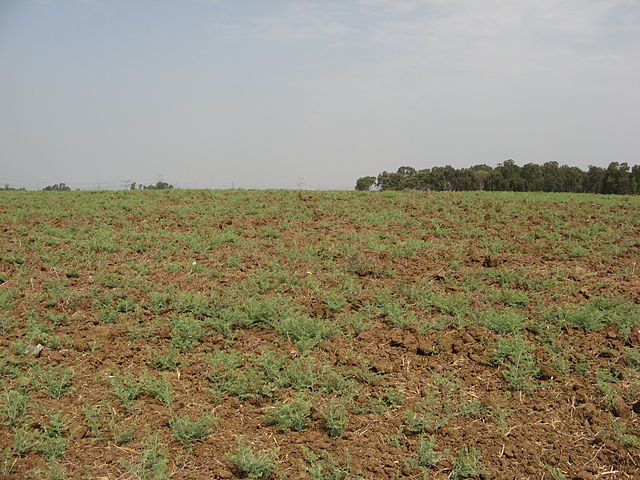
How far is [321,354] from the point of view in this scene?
4762 mm

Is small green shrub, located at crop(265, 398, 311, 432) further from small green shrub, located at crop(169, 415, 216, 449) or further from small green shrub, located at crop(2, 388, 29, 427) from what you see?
small green shrub, located at crop(2, 388, 29, 427)

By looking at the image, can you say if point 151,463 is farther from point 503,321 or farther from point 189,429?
point 503,321

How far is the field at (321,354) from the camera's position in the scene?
354 centimetres

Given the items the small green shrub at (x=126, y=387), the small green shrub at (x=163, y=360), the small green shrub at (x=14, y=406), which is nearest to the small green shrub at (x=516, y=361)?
the small green shrub at (x=163, y=360)

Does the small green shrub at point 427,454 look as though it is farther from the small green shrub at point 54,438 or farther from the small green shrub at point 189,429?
the small green shrub at point 54,438

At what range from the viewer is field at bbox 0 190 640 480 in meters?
3.54

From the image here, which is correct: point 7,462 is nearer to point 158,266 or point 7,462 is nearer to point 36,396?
point 36,396

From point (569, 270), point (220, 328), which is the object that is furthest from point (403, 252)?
point (220, 328)

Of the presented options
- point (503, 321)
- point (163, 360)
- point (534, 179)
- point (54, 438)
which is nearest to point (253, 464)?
point (54, 438)

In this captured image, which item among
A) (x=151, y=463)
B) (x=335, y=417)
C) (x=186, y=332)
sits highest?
(x=186, y=332)

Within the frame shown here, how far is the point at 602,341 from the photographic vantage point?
4.88m

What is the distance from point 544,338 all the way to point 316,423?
261 centimetres

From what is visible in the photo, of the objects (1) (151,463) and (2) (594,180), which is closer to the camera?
(1) (151,463)

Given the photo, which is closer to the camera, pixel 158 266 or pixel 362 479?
pixel 362 479
